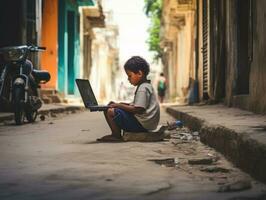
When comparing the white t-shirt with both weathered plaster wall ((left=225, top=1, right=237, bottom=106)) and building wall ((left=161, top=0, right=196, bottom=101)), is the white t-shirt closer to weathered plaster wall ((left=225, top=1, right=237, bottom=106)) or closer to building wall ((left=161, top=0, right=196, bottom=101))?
weathered plaster wall ((left=225, top=1, right=237, bottom=106))

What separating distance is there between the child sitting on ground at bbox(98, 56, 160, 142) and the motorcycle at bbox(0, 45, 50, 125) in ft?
9.03

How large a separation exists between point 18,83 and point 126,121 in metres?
2.94

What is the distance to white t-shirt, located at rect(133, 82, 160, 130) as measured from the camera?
545 cm

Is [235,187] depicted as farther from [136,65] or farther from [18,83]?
[18,83]

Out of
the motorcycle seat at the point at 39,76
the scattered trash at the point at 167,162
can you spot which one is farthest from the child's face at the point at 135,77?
the motorcycle seat at the point at 39,76

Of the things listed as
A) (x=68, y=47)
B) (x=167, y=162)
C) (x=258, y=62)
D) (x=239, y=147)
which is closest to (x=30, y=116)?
(x=258, y=62)

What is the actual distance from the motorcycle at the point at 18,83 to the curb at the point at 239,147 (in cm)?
341

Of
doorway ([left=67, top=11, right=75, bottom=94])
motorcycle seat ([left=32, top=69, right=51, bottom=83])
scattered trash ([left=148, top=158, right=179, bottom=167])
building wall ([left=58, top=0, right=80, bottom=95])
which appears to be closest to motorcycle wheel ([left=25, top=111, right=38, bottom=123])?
motorcycle seat ([left=32, top=69, right=51, bottom=83])

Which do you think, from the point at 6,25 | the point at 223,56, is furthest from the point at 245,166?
the point at 6,25

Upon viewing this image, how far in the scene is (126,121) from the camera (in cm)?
555

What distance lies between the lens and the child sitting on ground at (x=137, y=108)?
5.46 metres

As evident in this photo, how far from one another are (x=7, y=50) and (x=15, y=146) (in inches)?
132

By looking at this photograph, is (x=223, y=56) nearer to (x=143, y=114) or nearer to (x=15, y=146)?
(x=143, y=114)

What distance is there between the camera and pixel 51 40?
59.4 feet
